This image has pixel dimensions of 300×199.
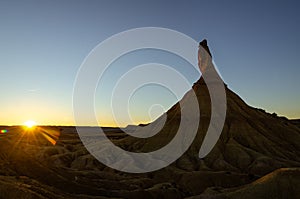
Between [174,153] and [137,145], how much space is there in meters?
21.2

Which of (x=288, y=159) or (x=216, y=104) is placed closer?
(x=288, y=159)

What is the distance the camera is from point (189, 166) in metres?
126

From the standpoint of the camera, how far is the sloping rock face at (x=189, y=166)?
63438 mm

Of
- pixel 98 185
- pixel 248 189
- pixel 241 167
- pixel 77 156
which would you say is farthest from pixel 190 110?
pixel 248 189

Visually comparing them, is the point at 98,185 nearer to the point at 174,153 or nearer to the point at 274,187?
the point at 274,187

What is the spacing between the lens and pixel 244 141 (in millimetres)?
143500

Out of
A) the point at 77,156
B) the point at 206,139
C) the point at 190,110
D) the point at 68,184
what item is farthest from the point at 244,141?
the point at 68,184

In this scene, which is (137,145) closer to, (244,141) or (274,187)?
(244,141)

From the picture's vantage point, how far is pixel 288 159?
131m

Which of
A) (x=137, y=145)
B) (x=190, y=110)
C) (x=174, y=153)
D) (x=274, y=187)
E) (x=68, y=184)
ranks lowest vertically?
(x=274, y=187)

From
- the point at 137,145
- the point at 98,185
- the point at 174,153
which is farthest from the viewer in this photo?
the point at 137,145

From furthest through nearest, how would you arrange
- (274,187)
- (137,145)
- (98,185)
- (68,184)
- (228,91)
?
(228,91), (137,145), (98,185), (68,184), (274,187)

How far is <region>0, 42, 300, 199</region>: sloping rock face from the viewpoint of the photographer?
63.4 meters

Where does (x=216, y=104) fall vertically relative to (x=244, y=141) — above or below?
above
